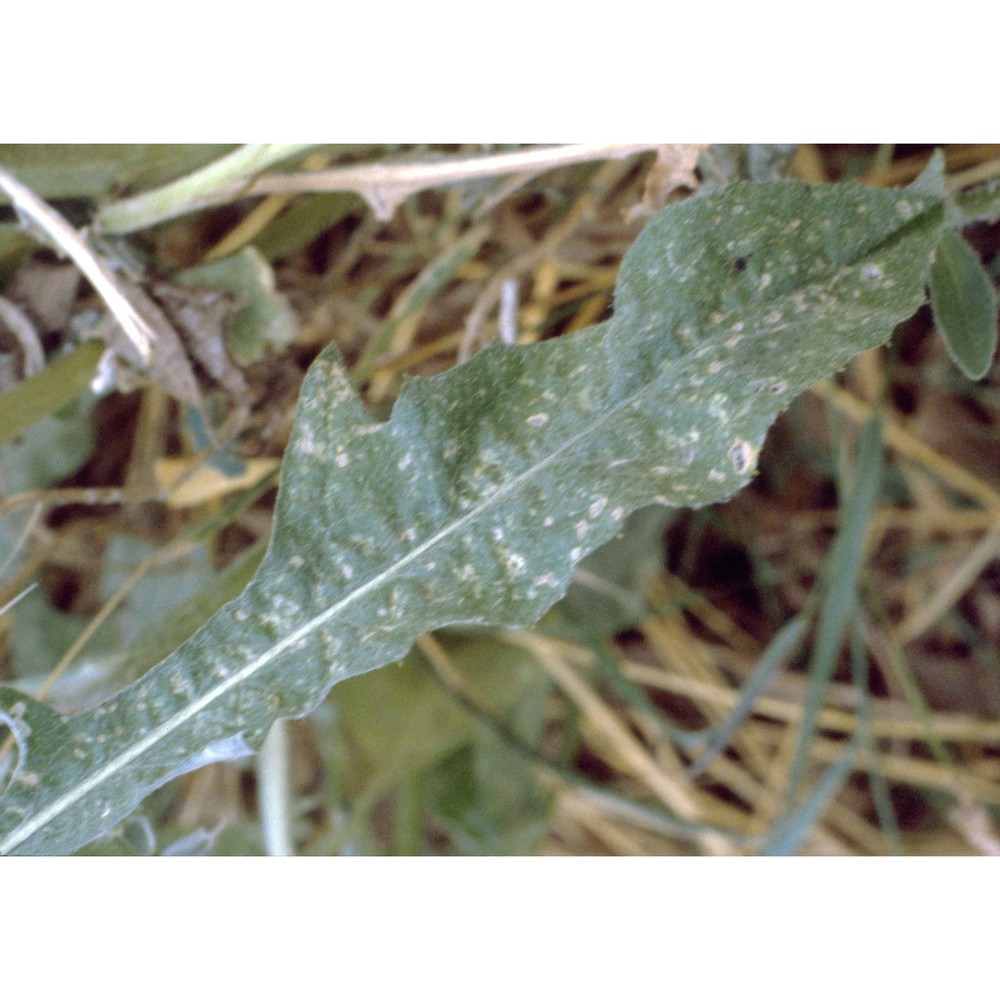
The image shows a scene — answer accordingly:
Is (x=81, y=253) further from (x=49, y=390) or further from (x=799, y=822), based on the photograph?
(x=799, y=822)

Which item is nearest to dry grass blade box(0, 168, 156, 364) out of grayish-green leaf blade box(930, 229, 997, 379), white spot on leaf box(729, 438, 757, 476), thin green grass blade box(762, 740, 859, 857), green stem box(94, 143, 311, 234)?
green stem box(94, 143, 311, 234)

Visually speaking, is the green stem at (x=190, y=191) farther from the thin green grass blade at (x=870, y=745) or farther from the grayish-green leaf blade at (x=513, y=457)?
the thin green grass blade at (x=870, y=745)

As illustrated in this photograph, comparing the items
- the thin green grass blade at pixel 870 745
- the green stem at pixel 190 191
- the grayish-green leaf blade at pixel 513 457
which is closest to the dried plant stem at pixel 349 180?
the green stem at pixel 190 191
